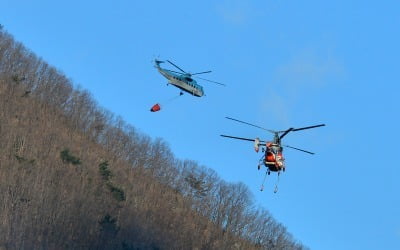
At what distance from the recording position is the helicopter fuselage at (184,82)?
41.1 m

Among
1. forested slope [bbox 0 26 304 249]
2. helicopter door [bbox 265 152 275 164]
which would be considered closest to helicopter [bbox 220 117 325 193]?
helicopter door [bbox 265 152 275 164]

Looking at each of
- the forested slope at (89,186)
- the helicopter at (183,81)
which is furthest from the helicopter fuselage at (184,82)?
the forested slope at (89,186)

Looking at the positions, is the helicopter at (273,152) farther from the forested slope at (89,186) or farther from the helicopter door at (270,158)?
the forested slope at (89,186)

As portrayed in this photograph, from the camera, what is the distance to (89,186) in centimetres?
6938

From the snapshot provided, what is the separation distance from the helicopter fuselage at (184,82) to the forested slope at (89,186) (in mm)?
19856

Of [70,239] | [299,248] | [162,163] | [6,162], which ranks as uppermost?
[162,163]

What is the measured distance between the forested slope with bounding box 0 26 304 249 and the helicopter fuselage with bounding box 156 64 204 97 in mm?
19856

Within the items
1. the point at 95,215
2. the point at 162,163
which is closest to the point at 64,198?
the point at 95,215

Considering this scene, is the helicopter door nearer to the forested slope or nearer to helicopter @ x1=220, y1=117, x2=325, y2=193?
helicopter @ x1=220, y1=117, x2=325, y2=193

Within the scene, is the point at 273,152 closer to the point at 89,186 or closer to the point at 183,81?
the point at 183,81

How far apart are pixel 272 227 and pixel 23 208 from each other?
50.9 metres

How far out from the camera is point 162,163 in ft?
360

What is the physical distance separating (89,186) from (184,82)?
30.8 meters

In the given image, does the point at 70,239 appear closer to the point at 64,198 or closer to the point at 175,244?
the point at 64,198
